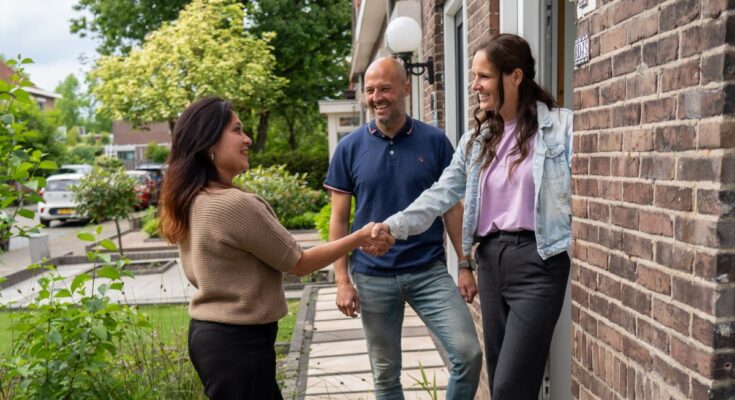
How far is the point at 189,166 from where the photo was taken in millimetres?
2594

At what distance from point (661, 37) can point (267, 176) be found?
13.5 metres

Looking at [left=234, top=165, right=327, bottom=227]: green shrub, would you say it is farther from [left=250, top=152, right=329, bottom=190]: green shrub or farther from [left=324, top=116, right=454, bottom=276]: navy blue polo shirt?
[left=324, top=116, right=454, bottom=276]: navy blue polo shirt

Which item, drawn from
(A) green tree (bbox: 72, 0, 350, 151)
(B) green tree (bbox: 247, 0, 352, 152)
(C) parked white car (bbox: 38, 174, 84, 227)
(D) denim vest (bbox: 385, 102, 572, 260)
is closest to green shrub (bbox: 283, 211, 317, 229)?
(C) parked white car (bbox: 38, 174, 84, 227)

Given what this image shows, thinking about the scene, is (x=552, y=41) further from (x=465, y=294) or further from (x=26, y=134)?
(x=26, y=134)

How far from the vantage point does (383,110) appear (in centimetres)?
342

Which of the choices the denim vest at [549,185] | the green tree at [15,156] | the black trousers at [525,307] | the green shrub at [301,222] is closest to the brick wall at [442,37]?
the denim vest at [549,185]

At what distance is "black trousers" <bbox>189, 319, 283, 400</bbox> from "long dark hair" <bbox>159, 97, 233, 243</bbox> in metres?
0.40

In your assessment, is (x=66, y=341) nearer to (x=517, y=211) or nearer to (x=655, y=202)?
(x=517, y=211)

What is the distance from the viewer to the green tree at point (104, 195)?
1312cm

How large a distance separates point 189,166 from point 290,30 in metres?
25.0

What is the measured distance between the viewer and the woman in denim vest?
263 centimetres

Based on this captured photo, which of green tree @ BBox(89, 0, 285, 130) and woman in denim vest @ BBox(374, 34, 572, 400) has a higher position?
green tree @ BBox(89, 0, 285, 130)

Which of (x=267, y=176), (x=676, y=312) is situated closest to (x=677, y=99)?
(x=676, y=312)

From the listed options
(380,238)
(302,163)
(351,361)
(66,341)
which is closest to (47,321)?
(66,341)
